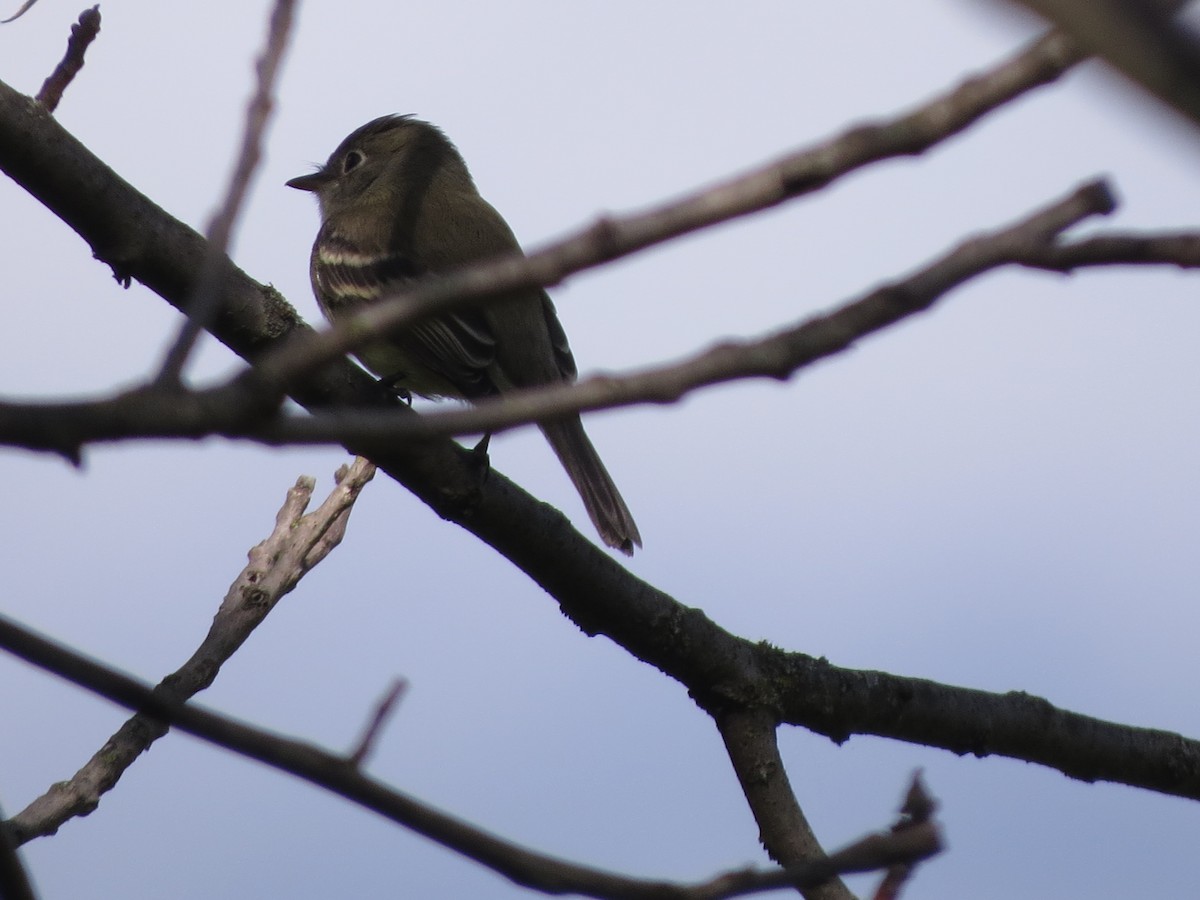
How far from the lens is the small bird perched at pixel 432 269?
6.32 metres

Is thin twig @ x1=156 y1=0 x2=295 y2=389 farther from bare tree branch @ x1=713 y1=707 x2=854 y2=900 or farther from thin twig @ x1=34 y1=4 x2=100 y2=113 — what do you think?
bare tree branch @ x1=713 y1=707 x2=854 y2=900

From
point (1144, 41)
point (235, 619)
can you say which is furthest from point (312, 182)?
point (1144, 41)

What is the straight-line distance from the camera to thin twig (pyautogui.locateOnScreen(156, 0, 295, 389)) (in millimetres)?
1653

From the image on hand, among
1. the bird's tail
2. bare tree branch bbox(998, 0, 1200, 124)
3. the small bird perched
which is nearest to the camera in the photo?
bare tree branch bbox(998, 0, 1200, 124)

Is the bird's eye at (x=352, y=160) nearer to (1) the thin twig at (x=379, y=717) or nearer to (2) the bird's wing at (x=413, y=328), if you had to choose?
(2) the bird's wing at (x=413, y=328)

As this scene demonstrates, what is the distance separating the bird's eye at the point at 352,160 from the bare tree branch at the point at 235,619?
15.6 ft

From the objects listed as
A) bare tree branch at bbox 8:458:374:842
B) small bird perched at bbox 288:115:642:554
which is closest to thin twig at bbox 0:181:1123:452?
bare tree branch at bbox 8:458:374:842

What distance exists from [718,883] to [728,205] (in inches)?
33.4

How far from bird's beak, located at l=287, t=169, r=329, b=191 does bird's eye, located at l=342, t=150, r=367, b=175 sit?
0.46 ft

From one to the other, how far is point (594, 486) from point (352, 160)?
3.80 meters

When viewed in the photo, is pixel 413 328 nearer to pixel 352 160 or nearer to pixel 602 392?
pixel 352 160

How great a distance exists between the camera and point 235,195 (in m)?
1.84

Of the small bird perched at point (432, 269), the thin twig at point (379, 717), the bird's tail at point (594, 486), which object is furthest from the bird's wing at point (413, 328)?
the thin twig at point (379, 717)

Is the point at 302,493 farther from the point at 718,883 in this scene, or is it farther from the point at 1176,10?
the point at 1176,10
